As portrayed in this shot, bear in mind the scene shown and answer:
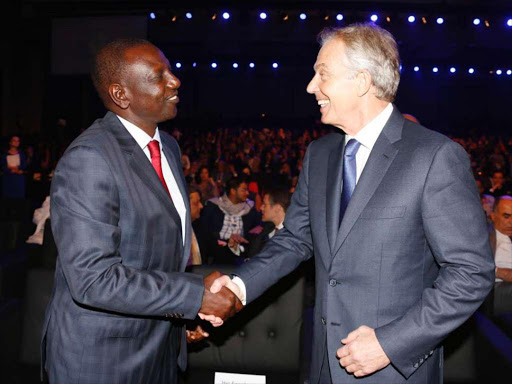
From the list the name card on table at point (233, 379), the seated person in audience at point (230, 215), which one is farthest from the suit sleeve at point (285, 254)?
the seated person in audience at point (230, 215)

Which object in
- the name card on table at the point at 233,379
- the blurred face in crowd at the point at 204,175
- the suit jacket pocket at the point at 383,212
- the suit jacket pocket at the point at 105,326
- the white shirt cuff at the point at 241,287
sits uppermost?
the suit jacket pocket at the point at 383,212

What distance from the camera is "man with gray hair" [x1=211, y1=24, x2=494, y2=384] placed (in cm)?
168

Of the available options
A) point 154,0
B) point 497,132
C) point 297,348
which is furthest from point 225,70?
point 297,348

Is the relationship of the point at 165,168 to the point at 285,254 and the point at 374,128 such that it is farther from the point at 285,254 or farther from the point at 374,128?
the point at 374,128

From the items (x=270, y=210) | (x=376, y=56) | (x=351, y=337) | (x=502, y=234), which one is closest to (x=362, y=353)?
(x=351, y=337)

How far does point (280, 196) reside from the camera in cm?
519

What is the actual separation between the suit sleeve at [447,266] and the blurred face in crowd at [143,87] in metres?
1.10

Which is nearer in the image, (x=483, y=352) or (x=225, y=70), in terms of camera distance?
(x=483, y=352)

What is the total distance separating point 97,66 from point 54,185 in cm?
55

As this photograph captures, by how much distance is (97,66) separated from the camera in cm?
217

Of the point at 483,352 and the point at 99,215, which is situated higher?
the point at 99,215

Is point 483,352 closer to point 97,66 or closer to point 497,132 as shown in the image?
point 97,66

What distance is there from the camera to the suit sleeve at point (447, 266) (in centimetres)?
166

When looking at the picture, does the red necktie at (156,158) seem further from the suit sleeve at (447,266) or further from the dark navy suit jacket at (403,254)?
the suit sleeve at (447,266)
